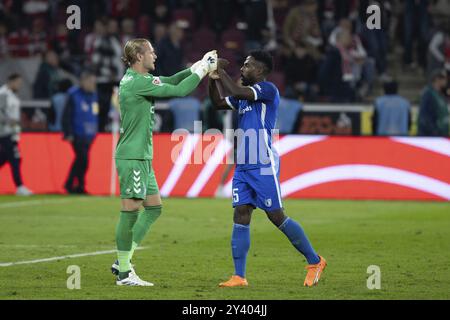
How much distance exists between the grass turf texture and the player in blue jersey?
0.37m

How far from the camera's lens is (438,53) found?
92.1 ft

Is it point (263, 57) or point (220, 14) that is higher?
point (263, 57)

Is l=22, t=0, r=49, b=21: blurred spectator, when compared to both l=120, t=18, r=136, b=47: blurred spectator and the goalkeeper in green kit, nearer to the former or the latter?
l=120, t=18, r=136, b=47: blurred spectator

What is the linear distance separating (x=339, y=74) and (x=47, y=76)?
735 cm

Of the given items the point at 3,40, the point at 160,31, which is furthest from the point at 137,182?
the point at 3,40

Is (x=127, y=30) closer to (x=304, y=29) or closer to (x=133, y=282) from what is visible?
(x=304, y=29)

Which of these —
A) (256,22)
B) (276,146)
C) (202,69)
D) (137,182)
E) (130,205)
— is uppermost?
(202,69)

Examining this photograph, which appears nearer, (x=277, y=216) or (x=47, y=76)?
(x=277, y=216)

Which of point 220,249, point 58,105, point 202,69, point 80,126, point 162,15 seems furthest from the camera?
point 162,15

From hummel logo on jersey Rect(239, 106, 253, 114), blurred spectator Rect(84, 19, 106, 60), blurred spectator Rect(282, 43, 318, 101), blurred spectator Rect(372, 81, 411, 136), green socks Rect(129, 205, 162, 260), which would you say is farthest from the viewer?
blurred spectator Rect(84, 19, 106, 60)

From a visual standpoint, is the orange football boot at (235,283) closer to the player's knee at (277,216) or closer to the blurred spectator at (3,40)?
the player's knee at (277,216)

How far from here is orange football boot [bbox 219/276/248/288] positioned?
11039 millimetres

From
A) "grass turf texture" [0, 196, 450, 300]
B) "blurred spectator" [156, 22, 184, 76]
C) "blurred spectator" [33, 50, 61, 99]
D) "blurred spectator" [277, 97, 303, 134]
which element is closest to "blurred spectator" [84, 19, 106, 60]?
"blurred spectator" [33, 50, 61, 99]
